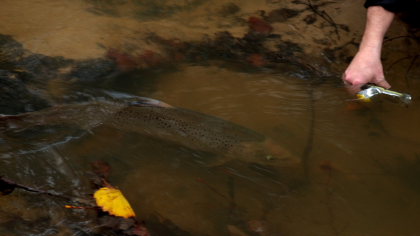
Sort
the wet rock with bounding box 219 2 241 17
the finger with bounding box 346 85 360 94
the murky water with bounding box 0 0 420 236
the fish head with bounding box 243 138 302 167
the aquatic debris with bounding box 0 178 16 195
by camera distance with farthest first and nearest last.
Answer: the wet rock with bounding box 219 2 241 17 < the finger with bounding box 346 85 360 94 < the fish head with bounding box 243 138 302 167 < the murky water with bounding box 0 0 420 236 < the aquatic debris with bounding box 0 178 16 195

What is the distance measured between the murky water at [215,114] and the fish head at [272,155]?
35 millimetres

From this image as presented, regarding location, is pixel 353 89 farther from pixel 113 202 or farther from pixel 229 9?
pixel 113 202

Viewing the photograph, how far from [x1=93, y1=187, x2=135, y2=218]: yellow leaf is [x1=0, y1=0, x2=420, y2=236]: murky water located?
7 centimetres

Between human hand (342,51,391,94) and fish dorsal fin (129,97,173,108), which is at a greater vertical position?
human hand (342,51,391,94)

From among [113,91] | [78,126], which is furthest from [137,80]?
[78,126]

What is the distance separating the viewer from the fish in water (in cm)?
279

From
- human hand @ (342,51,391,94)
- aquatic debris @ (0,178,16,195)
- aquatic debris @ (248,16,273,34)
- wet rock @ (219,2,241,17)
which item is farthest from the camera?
wet rock @ (219,2,241,17)

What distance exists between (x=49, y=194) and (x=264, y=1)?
8.52 feet

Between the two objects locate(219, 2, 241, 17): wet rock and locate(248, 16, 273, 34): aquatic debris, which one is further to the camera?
locate(219, 2, 241, 17): wet rock

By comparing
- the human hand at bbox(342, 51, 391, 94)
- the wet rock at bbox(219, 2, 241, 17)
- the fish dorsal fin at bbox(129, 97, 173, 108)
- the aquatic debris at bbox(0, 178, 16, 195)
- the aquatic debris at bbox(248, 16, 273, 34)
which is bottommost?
the aquatic debris at bbox(0, 178, 16, 195)

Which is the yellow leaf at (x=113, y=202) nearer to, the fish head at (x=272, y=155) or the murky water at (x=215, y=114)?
the murky water at (x=215, y=114)

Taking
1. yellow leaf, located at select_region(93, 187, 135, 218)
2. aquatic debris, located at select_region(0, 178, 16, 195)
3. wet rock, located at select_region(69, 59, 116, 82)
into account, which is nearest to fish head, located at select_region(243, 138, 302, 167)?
yellow leaf, located at select_region(93, 187, 135, 218)

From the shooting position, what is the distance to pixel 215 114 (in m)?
3.04

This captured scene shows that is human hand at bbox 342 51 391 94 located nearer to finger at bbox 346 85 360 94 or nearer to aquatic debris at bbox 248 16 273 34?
A: finger at bbox 346 85 360 94
